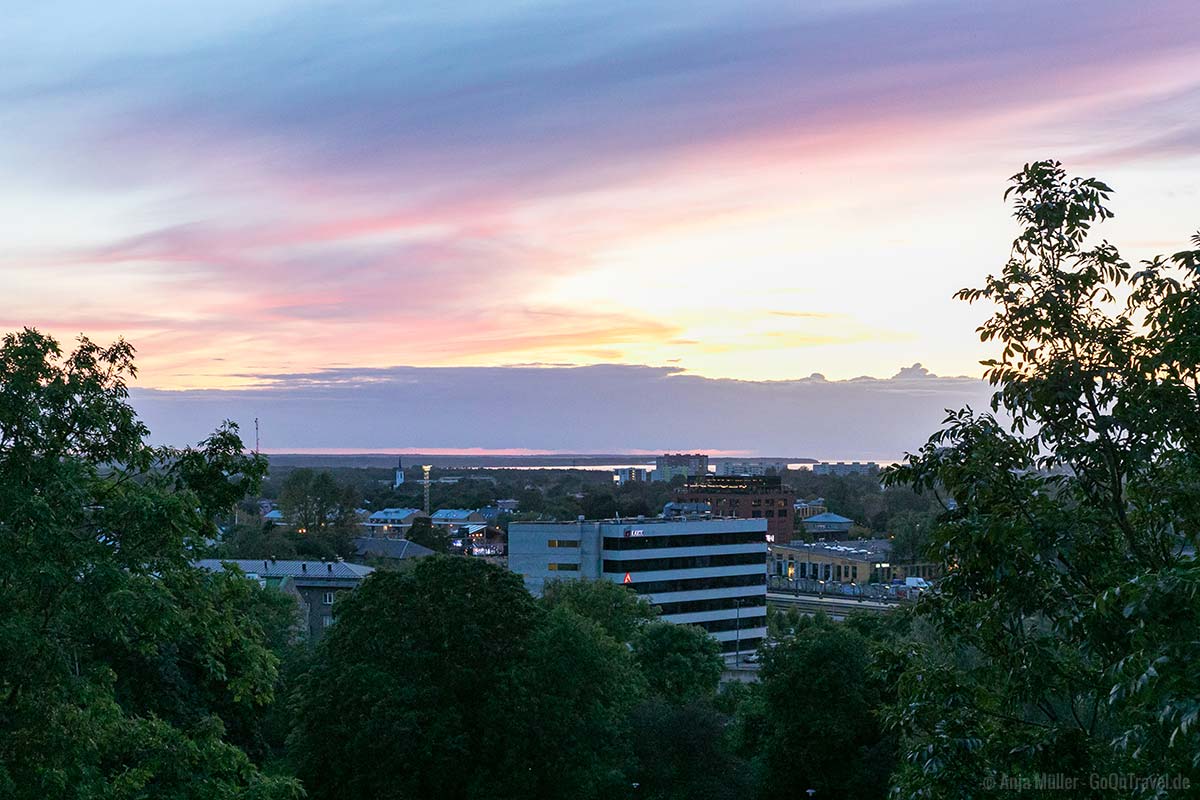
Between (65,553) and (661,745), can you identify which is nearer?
(65,553)

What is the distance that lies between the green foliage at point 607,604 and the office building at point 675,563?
30430 millimetres

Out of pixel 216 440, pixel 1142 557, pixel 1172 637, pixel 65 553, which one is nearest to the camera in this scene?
pixel 1172 637

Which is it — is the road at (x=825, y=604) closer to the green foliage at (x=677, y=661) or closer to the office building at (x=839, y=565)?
the office building at (x=839, y=565)

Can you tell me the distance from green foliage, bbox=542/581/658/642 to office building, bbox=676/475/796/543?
10734 centimetres

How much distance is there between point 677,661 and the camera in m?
59.5

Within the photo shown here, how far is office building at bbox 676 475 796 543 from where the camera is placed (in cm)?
18050

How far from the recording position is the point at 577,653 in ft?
123

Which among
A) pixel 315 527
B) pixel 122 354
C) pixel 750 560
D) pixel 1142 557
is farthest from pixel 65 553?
pixel 315 527

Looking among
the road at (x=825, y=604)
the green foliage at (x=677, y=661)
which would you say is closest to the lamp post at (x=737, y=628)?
the road at (x=825, y=604)

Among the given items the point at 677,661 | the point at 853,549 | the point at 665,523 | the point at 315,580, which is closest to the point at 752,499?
the point at 853,549

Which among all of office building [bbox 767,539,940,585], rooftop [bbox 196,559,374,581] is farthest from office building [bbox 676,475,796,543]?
rooftop [bbox 196,559,374,581]

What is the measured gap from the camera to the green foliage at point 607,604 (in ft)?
223

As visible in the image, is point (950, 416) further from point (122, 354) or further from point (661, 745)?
point (661, 745)

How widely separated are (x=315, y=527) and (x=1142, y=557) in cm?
14829
